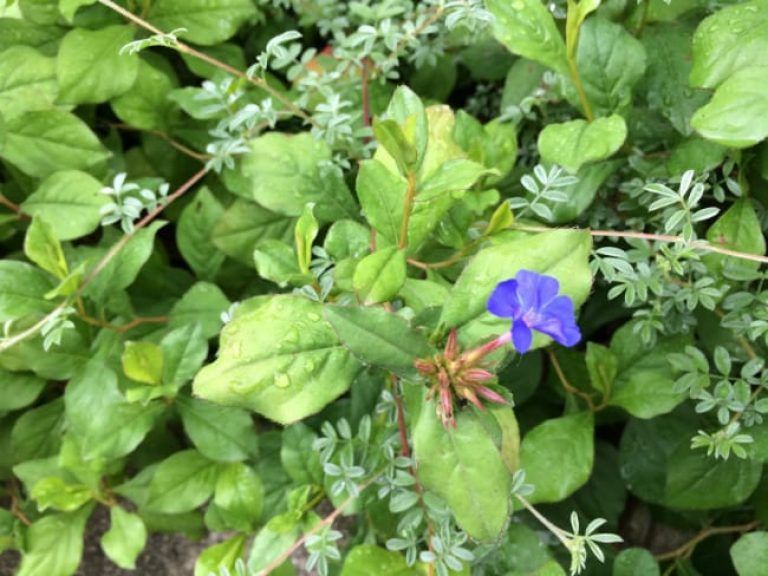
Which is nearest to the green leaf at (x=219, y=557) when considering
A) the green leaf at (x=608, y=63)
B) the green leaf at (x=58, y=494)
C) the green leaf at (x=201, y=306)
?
the green leaf at (x=58, y=494)

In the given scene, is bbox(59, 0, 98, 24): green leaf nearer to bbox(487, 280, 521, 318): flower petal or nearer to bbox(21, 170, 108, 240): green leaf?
bbox(21, 170, 108, 240): green leaf

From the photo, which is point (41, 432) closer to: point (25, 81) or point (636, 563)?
point (25, 81)

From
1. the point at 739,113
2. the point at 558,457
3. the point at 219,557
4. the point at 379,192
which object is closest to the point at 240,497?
the point at 219,557

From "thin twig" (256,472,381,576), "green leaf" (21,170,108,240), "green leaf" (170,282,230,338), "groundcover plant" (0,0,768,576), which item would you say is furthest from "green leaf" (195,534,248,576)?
"green leaf" (21,170,108,240)

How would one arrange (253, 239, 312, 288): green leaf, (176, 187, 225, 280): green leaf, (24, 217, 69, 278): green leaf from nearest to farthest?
(253, 239, 312, 288): green leaf
(24, 217, 69, 278): green leaf
(176, 187, 225, 280): green leaf

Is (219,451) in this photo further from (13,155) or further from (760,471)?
(760,471)

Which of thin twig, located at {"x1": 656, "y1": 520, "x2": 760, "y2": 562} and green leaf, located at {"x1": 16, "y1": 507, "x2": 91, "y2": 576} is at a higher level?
green leaf, located at {"x1": 16, "y1": 507, "x2": 91, "y2": 576}

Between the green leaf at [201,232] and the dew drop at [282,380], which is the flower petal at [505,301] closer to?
the dew drop at [282,380]
